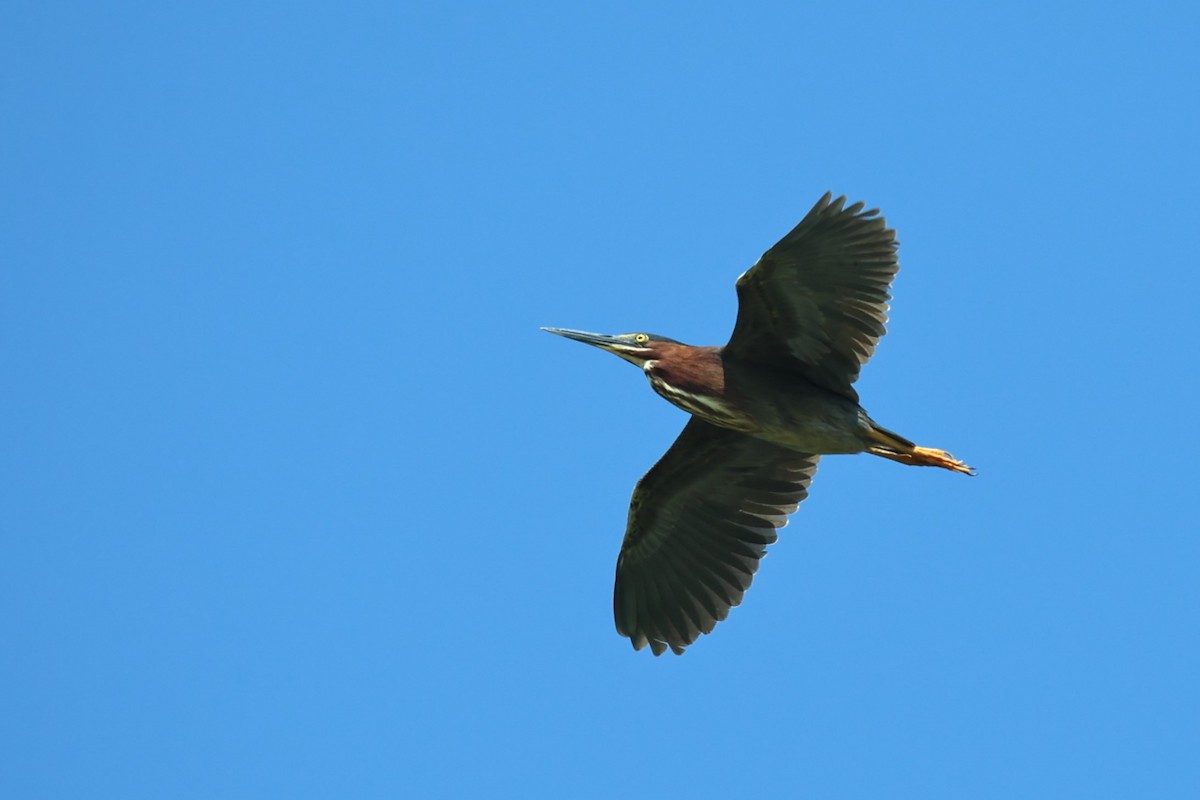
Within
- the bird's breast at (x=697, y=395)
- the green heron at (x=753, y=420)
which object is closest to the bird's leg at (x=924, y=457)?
the green heron at (x=753, y=420)

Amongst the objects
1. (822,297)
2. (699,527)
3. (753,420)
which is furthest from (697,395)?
(699,527)

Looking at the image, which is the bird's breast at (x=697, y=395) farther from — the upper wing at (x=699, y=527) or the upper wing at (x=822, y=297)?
the upper wing at (x=699, y=527)

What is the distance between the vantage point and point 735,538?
38.3ft

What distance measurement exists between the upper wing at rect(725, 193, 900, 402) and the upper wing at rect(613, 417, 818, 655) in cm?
112

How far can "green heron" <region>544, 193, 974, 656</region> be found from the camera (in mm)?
10102

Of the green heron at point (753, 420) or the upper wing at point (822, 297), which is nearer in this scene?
the upper wing at point (822, 297)

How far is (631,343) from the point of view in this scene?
11039 millimetres

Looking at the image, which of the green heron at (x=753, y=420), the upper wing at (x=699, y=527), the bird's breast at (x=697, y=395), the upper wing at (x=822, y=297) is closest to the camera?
the upper wing at (x=822, y=297)

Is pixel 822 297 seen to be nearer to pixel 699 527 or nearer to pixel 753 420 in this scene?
pixel 753 420

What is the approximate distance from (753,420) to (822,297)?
3.32 ft

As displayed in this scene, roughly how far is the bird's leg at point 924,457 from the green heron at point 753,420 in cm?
1

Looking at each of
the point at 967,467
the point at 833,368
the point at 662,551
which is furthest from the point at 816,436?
the point at 662,551

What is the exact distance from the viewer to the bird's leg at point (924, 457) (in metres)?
10.7

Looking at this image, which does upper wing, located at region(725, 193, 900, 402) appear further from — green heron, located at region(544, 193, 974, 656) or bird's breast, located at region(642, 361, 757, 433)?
bird's breast, located at region(642, 361, 757, 433)
